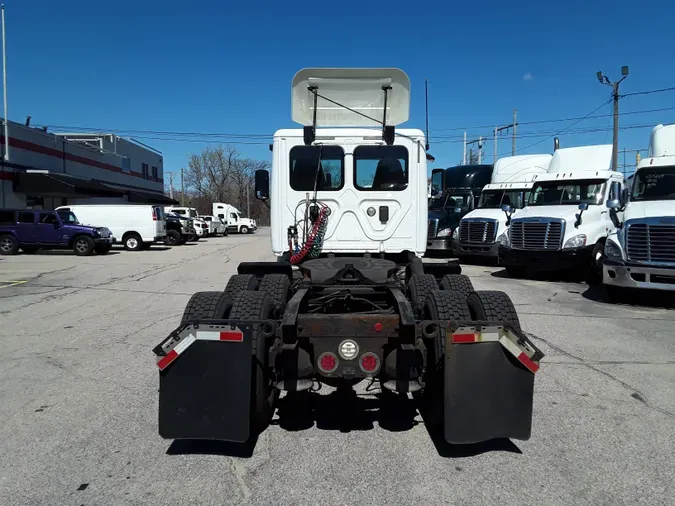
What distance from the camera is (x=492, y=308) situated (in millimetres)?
3951

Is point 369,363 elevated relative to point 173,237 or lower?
elevated

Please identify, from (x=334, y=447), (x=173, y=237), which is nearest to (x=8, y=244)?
(x=173, y=237)

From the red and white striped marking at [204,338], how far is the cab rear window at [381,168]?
3.89m

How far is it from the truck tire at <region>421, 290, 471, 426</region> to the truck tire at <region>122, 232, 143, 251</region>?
2434cm

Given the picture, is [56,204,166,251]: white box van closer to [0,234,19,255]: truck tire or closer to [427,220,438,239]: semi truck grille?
[0,234,19,255]: truck tire

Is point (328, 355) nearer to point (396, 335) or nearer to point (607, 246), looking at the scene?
point (396, 335)

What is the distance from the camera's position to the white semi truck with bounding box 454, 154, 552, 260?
17203mm

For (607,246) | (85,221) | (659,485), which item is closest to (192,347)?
(659,485)

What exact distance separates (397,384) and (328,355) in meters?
0.50

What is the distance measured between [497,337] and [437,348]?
1.38 feet

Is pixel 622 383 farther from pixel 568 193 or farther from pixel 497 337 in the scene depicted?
pixel 568 193

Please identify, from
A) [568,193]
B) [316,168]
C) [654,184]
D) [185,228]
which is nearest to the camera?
[316,168]

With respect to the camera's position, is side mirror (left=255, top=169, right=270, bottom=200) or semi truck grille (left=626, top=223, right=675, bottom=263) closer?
side mirror (left=255, top=169, right=270, bottom=200)

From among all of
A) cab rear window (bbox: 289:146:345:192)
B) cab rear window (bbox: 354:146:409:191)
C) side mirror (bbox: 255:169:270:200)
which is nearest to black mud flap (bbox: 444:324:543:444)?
cab rear window (bbox: 354:146:409:191)
